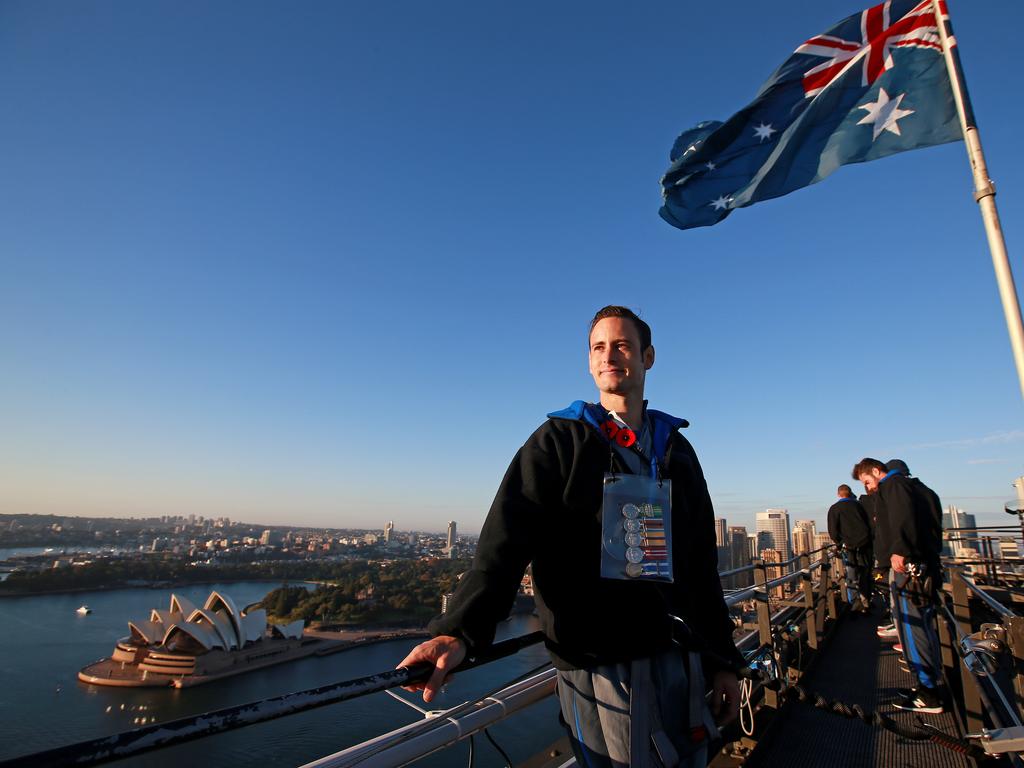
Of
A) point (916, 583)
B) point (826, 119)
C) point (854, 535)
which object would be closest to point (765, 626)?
point (916, 583)

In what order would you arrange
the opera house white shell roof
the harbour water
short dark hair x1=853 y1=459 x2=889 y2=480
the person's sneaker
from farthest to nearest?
the opera house white shell roof → the harbour water → short dark hair x1=853 y1=459 x2=889 y2=480 → the person's sneaker

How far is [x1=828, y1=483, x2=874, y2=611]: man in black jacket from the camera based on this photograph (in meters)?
6.03

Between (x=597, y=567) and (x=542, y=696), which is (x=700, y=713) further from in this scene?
(x=542, y=696)

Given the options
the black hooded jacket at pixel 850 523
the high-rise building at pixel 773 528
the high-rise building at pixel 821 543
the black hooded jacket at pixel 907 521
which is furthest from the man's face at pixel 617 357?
the high-rise building at pixel 773 528

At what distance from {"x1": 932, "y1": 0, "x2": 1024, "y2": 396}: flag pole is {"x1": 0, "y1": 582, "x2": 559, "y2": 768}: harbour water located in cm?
1010

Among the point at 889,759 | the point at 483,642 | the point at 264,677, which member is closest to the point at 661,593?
the point at 483,642

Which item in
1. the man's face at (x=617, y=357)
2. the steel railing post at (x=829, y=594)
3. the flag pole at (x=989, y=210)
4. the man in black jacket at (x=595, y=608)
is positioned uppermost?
the flag pole at (x=989, y=210)

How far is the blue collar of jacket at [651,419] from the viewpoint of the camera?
4.39 ft

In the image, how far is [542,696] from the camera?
1522 millimetres

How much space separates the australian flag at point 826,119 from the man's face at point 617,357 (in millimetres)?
2581

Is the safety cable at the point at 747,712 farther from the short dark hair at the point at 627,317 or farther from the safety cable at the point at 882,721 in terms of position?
the short dark hair at the point at 627,317

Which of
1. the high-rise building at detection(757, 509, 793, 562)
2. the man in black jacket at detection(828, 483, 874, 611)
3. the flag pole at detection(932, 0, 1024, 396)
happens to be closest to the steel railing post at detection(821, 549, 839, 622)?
the man in black jacket at detection(828, 483, 874, 611)

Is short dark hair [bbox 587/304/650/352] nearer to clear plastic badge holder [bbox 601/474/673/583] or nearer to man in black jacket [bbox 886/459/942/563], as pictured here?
clear plastic badge holder [bbox 601/474/673/583]

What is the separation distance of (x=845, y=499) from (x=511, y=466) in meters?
6.49
